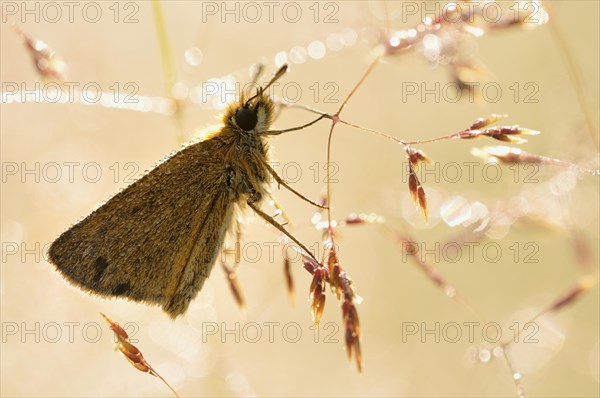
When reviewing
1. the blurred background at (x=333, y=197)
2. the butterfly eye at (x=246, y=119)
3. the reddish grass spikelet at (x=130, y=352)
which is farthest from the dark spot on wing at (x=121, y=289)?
the butterfly eye at (x=246, y=119)

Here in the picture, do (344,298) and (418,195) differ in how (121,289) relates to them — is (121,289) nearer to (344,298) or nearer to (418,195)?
(344,298)

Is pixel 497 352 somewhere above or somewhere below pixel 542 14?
below

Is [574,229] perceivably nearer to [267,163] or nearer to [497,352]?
[497,352]

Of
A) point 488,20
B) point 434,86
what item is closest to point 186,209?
point 488,20

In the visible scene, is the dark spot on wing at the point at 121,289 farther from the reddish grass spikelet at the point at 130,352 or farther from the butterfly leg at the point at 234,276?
the reddish grass spikelet at the point at 130,352

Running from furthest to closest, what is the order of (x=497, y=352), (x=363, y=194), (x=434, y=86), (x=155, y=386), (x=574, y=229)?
(x=434, y=86), (x=363, y=194), (x=155, y=386), (x=574, y=229), (x=497, y=352)

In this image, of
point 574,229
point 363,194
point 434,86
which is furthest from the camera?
point 434,86

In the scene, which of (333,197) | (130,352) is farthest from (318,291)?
(333,197)

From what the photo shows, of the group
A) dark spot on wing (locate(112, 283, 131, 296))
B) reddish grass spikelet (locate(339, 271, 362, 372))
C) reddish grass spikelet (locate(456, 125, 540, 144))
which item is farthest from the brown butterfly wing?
reddish grass spikelet (locate(456, 125, 540, 144))

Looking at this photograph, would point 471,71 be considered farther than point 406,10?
No
